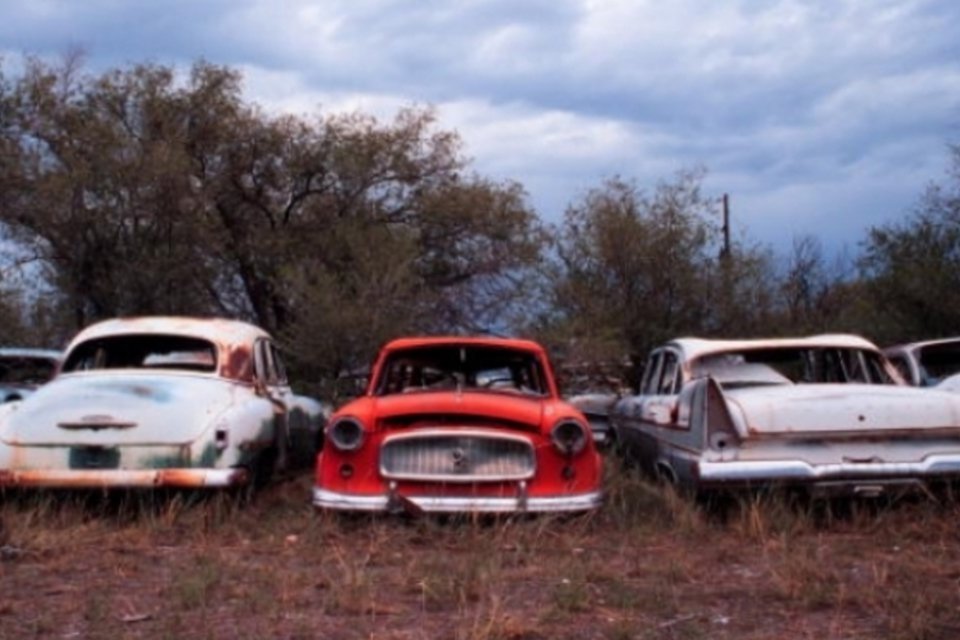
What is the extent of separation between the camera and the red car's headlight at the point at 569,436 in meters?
8.38

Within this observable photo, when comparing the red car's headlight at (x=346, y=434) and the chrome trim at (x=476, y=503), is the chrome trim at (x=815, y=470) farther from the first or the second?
the red car's headlight at (x=346, y=434)

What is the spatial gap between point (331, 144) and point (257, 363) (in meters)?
12.9

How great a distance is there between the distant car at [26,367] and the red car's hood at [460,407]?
5.24 meters

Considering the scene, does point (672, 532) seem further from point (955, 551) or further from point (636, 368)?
point (636, 368)

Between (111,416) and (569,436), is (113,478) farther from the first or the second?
(569,436)

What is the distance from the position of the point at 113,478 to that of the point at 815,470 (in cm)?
446

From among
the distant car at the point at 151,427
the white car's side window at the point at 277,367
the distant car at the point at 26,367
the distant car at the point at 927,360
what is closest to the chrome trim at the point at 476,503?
the distant car at the point at 151,427

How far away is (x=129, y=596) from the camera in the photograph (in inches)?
255

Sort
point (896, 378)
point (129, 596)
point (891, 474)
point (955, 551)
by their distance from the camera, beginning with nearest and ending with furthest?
1. point (129, 596)
2. point (955, 551)
3. point (891, 474)
4. point (896, 378)

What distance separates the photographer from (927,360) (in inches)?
469

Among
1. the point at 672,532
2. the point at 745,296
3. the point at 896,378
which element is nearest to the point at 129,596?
the point at 672,532

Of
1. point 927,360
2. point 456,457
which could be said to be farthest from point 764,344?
point 456,457

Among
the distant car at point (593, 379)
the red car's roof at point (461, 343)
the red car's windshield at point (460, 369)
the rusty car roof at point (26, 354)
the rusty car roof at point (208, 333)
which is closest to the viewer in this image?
the red car's roof at point (461, 343)

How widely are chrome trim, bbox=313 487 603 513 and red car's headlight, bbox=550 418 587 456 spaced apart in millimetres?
298
